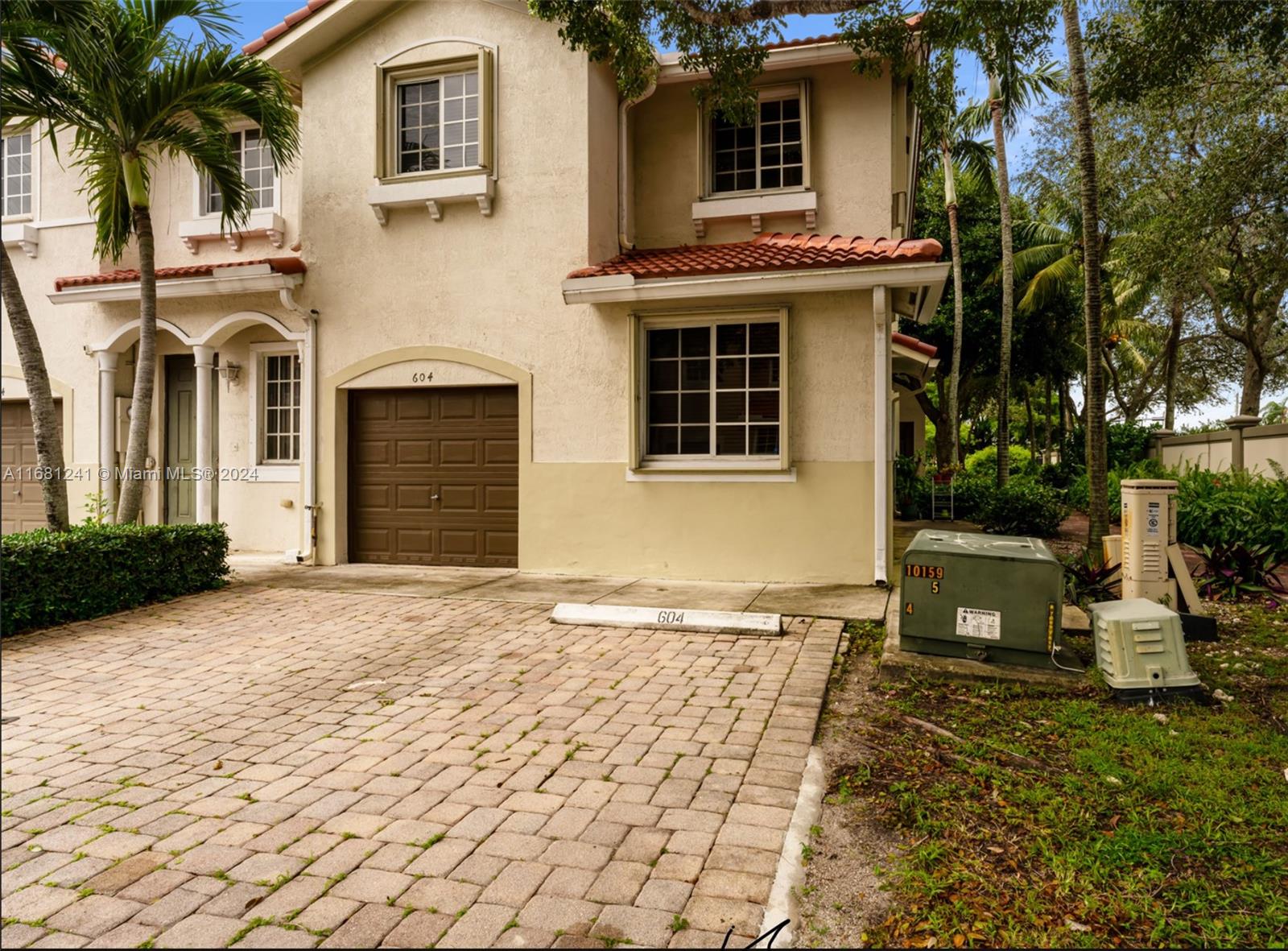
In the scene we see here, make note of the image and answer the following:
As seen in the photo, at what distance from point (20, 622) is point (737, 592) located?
6664mm

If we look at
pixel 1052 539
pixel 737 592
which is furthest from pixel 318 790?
Answer: pixel 1052 539

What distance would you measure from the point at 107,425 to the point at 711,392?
8.85 m

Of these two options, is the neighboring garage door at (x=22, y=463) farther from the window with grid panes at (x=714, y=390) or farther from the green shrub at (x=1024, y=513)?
the green shrub at (x=1024, y=513)

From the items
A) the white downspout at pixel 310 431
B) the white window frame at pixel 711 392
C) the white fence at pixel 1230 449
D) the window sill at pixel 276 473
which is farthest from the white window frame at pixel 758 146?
the white fence at pixel 1230 449

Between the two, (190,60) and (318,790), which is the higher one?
(190,60)

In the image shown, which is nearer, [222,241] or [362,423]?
[362,423]

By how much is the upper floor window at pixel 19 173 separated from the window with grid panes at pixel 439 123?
6.96m

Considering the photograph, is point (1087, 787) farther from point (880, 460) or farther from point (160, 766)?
point (880, 460)

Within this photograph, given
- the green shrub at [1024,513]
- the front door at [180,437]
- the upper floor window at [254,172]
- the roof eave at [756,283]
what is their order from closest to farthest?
the roof eave at [756,283] → the upper floor window at [254,172] → the front door at [180,437] → the green shrub at [1024,513]

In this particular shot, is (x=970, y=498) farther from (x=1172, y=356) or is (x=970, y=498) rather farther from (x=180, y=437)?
(x=180, y=437)

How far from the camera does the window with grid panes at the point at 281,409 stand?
1190cm

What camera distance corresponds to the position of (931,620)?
6.08m

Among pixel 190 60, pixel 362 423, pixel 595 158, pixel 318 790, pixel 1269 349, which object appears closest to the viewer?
pixel 318 790

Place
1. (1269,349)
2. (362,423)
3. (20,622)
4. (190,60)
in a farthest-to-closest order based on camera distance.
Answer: (1269,349), (362,423), (190,60), (20,622)
